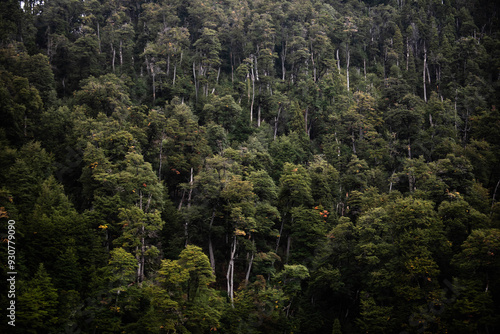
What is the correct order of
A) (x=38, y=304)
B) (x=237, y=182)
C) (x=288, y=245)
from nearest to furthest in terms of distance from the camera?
(x=38, y=304), (x=237, y=182), (x=288, y=245)

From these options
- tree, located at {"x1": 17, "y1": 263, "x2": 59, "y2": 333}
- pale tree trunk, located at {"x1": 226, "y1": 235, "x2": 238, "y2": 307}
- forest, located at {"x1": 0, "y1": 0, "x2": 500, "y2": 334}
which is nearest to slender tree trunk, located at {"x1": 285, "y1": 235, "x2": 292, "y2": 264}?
forest, located at {"x1": 0, "y1": 0, "x2": 500, "y2": 334}

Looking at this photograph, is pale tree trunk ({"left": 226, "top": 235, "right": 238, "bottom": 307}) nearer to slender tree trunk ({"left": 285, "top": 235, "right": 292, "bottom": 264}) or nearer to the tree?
slender tree trunk ({"left": 285, "top": 235, "right": 292, "bottom": 264})

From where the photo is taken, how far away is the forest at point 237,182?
95.3 ft

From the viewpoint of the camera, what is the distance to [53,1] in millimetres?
70875

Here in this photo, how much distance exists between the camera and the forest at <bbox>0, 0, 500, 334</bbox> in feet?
95.3

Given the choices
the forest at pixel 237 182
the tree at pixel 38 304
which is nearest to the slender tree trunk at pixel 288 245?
the forest at pixel 237 182

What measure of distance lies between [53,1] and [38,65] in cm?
2759

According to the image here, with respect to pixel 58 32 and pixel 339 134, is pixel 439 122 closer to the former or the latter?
pixel 339 134

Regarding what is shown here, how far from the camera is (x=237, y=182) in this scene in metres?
36.5

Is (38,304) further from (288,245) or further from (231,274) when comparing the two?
(288,245)

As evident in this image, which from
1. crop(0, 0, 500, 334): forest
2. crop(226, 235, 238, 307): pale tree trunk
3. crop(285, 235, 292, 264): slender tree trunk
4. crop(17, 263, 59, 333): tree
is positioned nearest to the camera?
crop(17, 263, 59, 333): tree

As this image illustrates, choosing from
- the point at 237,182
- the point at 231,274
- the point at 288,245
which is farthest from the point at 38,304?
the point at 288,245

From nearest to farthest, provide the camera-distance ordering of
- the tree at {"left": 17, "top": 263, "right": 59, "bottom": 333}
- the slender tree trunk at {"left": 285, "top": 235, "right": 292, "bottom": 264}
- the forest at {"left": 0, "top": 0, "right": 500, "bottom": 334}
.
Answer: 1. the tree at {"left": 17, "top": 263, "right": 59, "bottom": 333}
2. the forest at {"left": 0, "top": 0, "right": 500, "bottom": 334}
3. the slender tree trunk at {"left": 285, "top": 235, "right": 292, "bottom": 264}

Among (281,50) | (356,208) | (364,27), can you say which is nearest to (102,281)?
(356,208)
